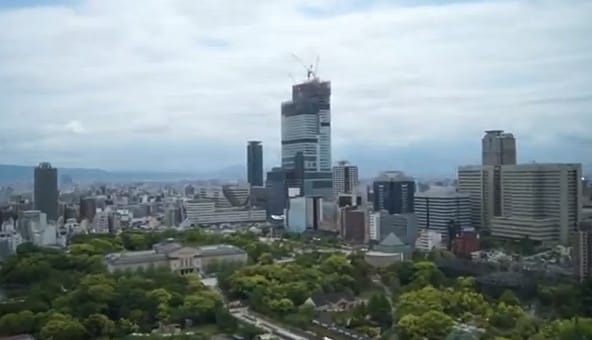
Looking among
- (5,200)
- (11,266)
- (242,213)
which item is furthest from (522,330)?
(242,213)

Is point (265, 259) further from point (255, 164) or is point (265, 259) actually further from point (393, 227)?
point (255, 164)

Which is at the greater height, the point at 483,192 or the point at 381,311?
the point at 483,192

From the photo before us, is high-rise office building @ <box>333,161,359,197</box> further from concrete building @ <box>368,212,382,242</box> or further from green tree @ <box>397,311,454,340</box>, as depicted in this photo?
green tree @ <box>397,311,454,340</box>

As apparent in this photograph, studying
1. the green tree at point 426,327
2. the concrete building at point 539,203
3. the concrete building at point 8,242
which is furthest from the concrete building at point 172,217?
the green tree at point 426,327

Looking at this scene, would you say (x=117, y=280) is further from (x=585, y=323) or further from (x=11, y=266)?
(x=585, y=323)

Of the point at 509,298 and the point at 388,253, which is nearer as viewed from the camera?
the point at 509,298

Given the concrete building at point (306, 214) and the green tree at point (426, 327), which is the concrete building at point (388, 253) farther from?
the concrete building at point (306, 214)

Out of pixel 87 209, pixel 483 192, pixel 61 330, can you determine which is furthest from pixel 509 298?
pixel 87 209
